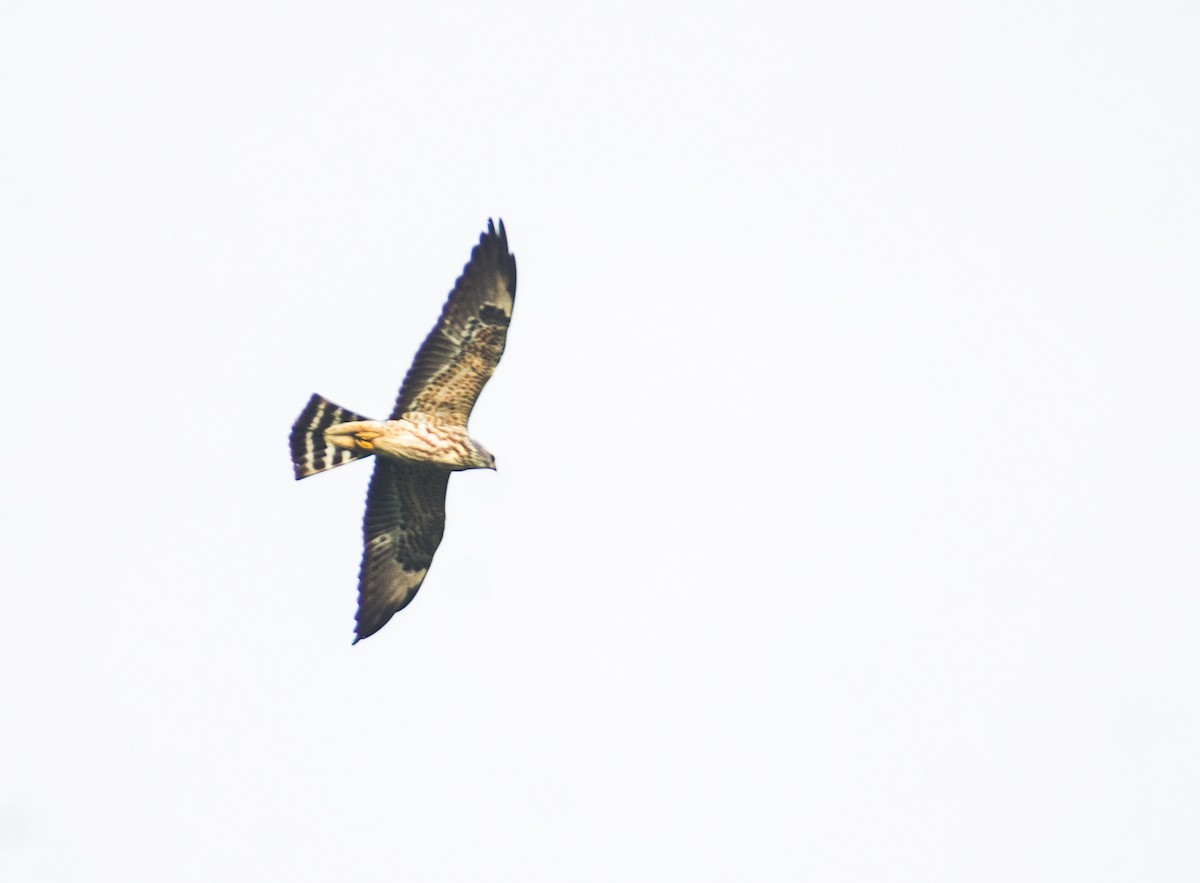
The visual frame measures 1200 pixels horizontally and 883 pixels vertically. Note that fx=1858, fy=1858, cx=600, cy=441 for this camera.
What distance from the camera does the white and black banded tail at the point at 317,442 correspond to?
1853 centimetres

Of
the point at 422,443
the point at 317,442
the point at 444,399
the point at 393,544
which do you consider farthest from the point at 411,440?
the point at 393,544

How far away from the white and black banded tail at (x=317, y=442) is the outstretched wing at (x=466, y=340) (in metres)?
0.55

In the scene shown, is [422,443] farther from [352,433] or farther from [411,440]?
[352,433]

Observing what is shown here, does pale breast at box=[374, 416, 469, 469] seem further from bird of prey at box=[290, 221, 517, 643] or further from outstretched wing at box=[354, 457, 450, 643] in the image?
outstretched wing at box=[354, 457, 450, 643]

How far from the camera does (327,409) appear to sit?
18.6 m

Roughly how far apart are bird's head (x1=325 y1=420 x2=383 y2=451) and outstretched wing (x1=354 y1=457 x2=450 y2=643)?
99cm

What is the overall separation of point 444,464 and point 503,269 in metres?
2.04

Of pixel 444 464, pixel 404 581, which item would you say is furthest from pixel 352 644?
pixel 444 464

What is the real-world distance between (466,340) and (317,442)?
5.93 feet

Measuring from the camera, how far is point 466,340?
18.5 m

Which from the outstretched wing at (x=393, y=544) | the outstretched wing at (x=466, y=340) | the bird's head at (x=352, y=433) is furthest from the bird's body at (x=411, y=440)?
the outstretched wing at (x=393, y=544)

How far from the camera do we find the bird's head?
18500 millimetres

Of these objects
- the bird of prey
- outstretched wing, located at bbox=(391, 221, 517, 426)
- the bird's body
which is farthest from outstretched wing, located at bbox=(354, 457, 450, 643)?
outstretched wing, located at bbox=(391, 221, 517, 426)

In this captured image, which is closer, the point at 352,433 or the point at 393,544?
the point at 352,433
